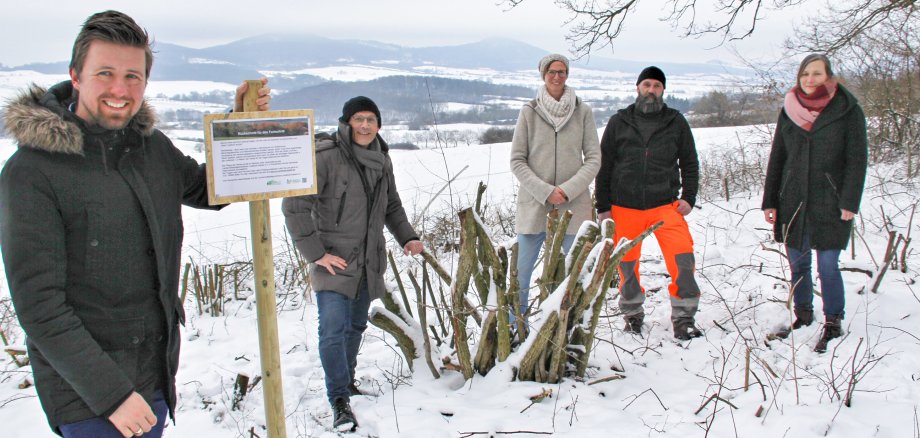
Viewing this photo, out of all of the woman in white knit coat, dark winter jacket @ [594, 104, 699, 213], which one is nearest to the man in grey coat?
the woman in white knit coat

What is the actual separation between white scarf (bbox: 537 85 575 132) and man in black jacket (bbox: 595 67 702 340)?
0.37m

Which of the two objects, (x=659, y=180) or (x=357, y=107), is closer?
(x=357, y=107)

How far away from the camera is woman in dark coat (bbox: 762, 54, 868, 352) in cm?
329

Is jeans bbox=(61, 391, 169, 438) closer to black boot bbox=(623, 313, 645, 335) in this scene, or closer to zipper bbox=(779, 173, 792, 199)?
black boot bbox=(623, 313, 645, 335)

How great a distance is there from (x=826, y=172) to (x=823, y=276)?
632 millimetres

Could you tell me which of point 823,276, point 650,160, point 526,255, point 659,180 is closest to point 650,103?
point 650,160

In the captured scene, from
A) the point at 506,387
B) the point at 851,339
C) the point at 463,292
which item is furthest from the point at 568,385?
the point at 851,339

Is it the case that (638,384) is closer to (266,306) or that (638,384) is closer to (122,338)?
(266,306)

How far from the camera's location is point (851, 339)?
3.38 m

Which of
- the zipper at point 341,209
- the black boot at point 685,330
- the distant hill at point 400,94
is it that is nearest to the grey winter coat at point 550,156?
the black boot at point 685,330

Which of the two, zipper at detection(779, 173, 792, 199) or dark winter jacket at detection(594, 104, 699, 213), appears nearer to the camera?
zipper at detection(779, 173, 792, 199)

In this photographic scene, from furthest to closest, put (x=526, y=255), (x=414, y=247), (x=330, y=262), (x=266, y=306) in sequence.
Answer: (x=526, y=255)
(x=414, y=247)
(x=330, y=262)
(x=266, y=306)

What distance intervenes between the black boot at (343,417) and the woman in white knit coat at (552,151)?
141 cm

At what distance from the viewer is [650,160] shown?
3.69m
